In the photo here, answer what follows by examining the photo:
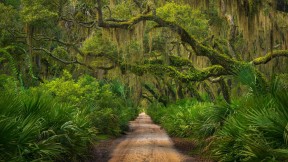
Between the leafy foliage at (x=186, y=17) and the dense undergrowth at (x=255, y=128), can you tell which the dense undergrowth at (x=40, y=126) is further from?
the leafy foliage at (x=186, y=17)

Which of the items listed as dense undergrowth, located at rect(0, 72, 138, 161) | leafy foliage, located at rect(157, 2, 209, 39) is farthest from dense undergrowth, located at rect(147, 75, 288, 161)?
leafy foliage, located at rect(157, 2, 209, 39)

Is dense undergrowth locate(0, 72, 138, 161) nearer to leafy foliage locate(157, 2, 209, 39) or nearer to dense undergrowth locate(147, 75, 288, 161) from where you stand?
dense undergrowth locate(147, 75, 288, 161)

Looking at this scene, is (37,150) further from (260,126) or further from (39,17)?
(39,17)

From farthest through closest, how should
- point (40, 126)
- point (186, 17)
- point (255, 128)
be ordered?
point (186, 17)
point (40, 126)
point (255, 128)

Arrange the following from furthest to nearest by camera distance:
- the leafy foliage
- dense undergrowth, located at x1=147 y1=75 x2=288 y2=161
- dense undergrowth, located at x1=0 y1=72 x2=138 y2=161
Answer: the leafy foliage < dense undergrowth, located at x1=147 y1=75 x2=288 y2=161 < dense undergrowth, located at x1=0 y1=72 x2=138 y2=161

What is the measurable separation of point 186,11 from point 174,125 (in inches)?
271

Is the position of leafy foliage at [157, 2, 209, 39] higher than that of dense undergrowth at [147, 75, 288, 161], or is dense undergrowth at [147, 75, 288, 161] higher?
leafy foliage at [157, 2, 209, 39]

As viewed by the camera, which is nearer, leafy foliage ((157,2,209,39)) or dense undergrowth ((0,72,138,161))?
dense undergrowth ((0,72,138,161))

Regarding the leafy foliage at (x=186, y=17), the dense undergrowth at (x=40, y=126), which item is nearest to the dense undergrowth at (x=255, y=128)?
the dense undergrowth at (x=40, y=126)

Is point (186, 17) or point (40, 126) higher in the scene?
point (186, 17)

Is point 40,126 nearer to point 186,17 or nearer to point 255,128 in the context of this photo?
point 255,128

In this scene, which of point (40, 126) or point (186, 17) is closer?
point (40, 126)

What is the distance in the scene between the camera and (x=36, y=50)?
24.8 metres

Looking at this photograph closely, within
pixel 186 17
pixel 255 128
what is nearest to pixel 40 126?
pixel 255 128
